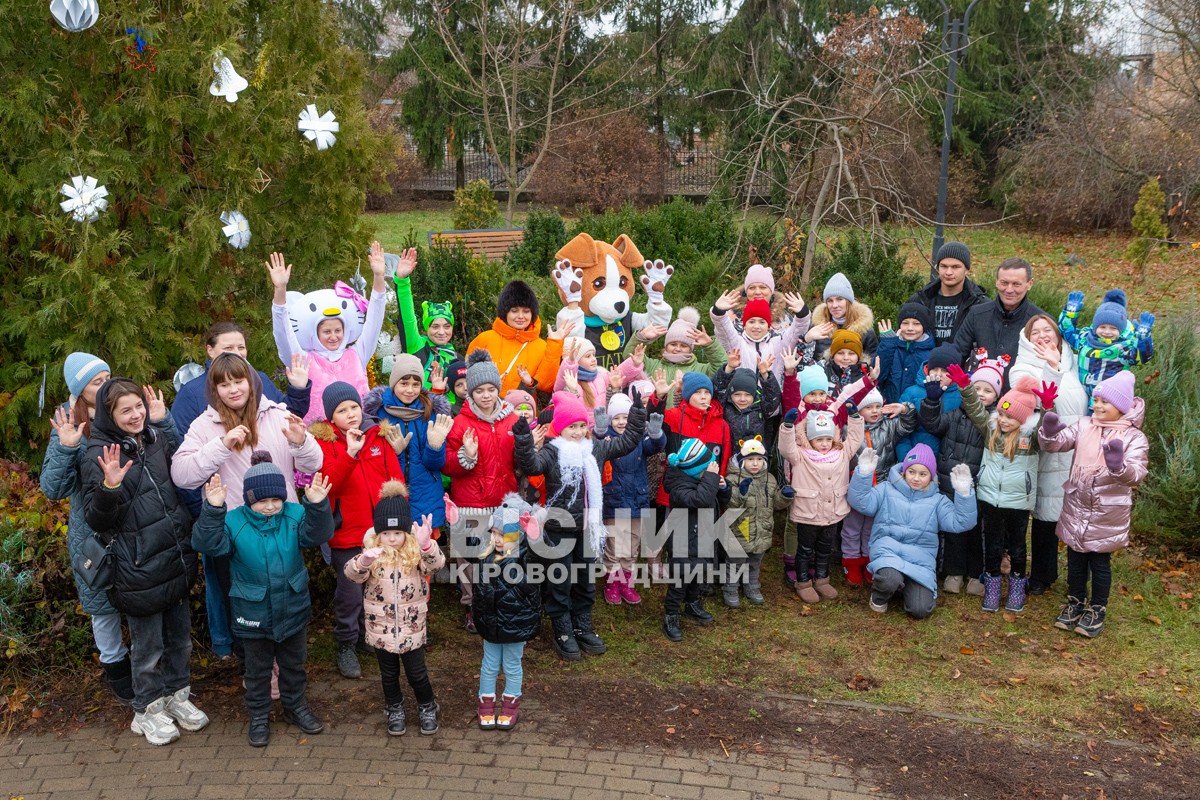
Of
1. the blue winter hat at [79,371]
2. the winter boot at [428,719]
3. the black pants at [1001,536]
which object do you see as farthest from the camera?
the black pants at [1001,536]

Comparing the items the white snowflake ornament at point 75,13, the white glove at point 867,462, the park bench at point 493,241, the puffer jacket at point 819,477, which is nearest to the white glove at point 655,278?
the puffer jacket at point 819,477

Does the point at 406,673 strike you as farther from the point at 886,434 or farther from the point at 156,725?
the point at 886,434

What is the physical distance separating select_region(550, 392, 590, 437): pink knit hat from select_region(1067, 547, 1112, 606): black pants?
3.35 meters

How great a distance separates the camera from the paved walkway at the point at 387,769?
4.88 m

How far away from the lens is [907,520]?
6699mm

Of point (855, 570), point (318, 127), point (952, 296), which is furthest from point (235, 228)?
point (952, 296)

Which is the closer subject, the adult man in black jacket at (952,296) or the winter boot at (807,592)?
the winter boot at (807,592)

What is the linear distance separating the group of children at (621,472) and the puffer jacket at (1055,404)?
2.9 inches

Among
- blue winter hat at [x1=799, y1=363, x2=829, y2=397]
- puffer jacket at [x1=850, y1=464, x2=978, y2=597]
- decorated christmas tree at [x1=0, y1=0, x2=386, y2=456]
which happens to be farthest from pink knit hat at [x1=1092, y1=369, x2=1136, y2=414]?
decorated christmas tree at [x1=0, y1=0, x2=386, y2=456]

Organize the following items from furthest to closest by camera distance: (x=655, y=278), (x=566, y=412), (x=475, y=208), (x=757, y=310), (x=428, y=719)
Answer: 1. (x=475, y=208)
2. (x=655, y=278)
3. (x=757, y=310)
4. (x=566, y=412)
5. (x=428, y=719)

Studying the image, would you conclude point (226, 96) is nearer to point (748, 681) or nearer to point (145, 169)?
point (145, 169)

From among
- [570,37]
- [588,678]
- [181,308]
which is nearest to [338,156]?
[181,308]

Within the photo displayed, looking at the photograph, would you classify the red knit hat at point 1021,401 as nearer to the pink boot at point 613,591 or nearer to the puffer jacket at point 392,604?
the pink boot at point 613,591

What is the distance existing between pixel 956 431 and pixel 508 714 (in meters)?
3.52
